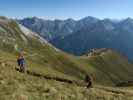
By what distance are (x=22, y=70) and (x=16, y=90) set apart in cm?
1654

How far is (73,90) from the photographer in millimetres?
28969

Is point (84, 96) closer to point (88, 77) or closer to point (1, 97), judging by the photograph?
point (1, 97)

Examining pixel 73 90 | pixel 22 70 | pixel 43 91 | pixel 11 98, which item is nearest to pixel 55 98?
pixel 43 91

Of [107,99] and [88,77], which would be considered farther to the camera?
[88,77]

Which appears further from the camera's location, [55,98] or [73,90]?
[73,90]

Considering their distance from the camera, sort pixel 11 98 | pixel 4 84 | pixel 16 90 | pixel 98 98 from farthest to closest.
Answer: pixel 98 98, pixel 4 84, pixel 16 90, pixel 11 98

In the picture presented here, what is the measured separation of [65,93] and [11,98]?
6.62 m

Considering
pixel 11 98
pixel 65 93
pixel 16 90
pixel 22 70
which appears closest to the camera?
pixel 11 98

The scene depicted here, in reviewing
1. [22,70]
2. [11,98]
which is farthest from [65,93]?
[22,70]

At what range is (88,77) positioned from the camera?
41094 mm

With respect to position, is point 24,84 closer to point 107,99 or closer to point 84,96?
point 84,96

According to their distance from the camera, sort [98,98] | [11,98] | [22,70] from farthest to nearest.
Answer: [22,70], [98,98], [11,98]

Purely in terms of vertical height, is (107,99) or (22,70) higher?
(22,70)

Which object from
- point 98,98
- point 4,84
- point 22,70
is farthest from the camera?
point 22,70
